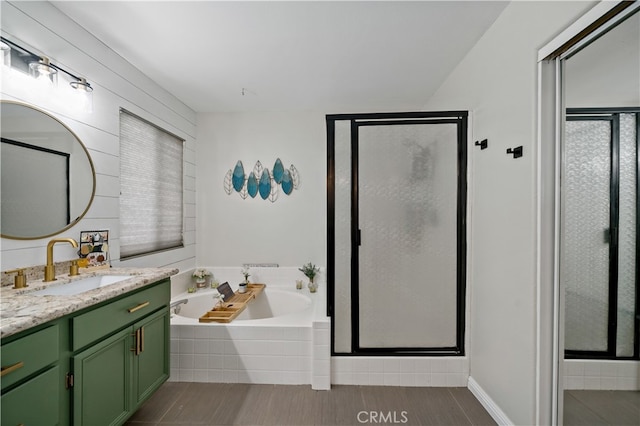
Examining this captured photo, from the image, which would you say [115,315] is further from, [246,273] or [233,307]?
[246,273]

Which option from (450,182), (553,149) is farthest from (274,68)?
(553,149)

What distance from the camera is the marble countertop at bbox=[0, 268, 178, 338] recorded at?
0.99 m

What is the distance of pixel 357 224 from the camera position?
2270 mm

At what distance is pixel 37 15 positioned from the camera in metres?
1.61

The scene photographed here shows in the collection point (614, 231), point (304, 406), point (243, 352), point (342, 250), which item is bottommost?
point (304, 406)

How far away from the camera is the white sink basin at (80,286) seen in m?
1.50

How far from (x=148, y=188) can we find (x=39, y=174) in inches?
40.5

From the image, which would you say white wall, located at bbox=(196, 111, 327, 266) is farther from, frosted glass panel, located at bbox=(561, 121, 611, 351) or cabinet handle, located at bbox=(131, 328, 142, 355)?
frosted glass panel, located at bbox=(561, 121, 611, 351)

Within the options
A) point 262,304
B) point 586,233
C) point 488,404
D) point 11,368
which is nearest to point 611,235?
point 586,233

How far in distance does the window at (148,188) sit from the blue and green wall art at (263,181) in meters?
0.59

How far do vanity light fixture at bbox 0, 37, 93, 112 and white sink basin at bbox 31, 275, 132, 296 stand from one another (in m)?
1.11

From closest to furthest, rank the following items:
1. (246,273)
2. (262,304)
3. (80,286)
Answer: (80,286) → (262,304) → (246,273)

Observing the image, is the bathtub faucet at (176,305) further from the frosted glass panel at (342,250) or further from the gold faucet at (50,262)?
the frosted glass panel at (342,250)

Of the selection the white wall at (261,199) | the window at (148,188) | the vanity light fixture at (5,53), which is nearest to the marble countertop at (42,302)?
the window at (148,188)
